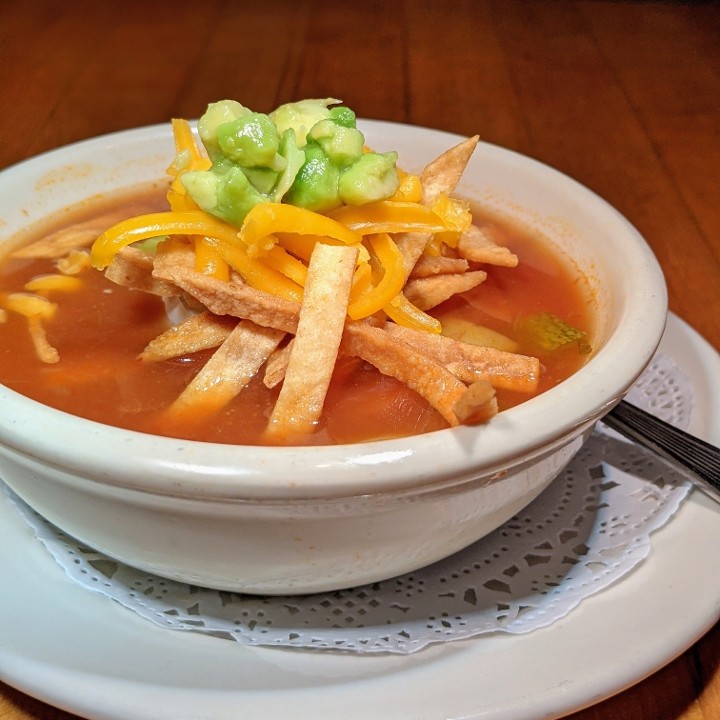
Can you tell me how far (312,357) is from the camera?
1232mm

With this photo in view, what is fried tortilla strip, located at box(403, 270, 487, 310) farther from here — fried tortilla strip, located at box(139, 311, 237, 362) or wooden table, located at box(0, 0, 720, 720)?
wooden table, located at box(0, 0, 720, 720)

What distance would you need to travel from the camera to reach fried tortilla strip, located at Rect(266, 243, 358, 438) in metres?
1.23

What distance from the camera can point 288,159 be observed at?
1323 mm

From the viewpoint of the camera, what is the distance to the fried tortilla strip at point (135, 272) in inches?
56.0

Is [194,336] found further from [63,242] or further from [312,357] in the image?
[63,242]

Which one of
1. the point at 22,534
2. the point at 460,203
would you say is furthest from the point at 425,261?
the point at 22,534

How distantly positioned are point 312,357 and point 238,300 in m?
0.15

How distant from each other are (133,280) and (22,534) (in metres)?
0.45

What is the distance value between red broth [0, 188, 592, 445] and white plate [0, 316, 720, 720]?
0.28m

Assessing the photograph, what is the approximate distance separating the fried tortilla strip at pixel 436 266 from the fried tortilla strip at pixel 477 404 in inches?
18.8

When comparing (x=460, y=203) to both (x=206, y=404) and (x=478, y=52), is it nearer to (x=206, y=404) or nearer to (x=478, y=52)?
(x=206, y=404)

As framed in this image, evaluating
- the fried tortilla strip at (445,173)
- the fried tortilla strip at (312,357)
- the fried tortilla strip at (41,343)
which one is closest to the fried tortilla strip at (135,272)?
the fried tortilla strip at (41,343)

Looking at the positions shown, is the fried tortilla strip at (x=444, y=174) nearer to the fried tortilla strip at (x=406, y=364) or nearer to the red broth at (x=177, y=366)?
the red broth at (x=177, y=366)

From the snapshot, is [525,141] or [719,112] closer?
[525,141]
